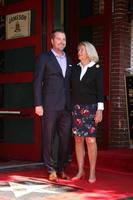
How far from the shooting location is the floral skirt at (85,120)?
208 inches

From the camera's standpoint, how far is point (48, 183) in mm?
5238

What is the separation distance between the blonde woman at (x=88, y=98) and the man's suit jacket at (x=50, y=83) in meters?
0.16

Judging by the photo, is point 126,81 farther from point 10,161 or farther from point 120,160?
point 10,161

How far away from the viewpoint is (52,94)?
535 cm

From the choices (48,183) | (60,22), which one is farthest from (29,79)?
(48,183)

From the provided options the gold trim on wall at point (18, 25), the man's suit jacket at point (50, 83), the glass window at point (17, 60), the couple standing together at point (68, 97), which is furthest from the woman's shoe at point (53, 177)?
the gold trim on wall at point (18, 25)

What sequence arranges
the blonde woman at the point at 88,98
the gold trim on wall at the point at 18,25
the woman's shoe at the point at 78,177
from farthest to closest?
the gold trim on wall at the point at 18,25 < the woman's shoe at the point at 78,177 < the blonde woman at the point at 88,98

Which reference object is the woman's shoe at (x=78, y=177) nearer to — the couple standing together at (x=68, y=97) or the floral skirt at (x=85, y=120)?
the couple standing together at (x=68, y=97)

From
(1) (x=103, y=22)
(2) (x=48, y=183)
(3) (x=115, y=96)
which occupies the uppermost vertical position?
(1) (x=103, y=22)

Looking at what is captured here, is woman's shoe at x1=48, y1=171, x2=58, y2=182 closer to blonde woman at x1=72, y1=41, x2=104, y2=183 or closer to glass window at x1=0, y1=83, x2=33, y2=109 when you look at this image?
blonde woman at x1=72, y1=41, x2=104, y2=183

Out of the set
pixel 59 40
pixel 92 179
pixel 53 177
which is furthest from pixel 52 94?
pixel 92 179

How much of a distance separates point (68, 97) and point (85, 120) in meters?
0.36

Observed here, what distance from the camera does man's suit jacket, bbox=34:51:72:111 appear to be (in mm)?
5316

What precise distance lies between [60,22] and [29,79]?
91cm
